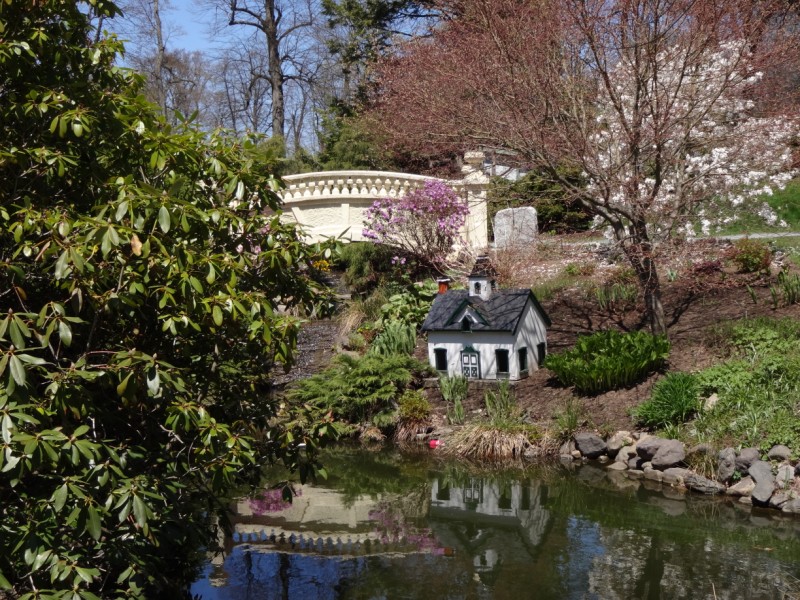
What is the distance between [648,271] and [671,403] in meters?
2.83

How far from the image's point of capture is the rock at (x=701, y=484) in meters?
10.2

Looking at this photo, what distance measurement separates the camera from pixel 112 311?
503 centimetres

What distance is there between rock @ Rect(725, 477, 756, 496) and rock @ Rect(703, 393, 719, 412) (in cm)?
132

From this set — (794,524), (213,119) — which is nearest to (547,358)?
(794,524)

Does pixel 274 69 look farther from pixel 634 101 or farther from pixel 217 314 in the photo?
pixel 217 314

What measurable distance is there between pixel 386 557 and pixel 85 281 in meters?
4.84

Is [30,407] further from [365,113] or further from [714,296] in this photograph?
[365,113]

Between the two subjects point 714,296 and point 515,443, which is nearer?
point 515,443

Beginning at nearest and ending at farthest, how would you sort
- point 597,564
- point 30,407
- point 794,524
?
point 30,407 → point 597,564 → point 794,524

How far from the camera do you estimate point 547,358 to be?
1323 cm

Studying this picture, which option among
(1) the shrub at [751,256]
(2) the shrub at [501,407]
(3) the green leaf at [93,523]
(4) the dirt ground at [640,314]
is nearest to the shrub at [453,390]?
(4) the dirt ground at [640,314]

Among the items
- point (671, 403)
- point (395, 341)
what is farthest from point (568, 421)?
point (395, 341)

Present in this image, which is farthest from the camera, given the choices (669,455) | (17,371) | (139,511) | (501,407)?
(501,407)


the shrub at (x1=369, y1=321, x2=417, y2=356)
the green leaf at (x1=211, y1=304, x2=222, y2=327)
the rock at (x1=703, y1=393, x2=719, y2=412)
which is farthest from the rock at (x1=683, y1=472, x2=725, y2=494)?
the green leaf at (x1=211, y1=304, x2=222, y2=327)
